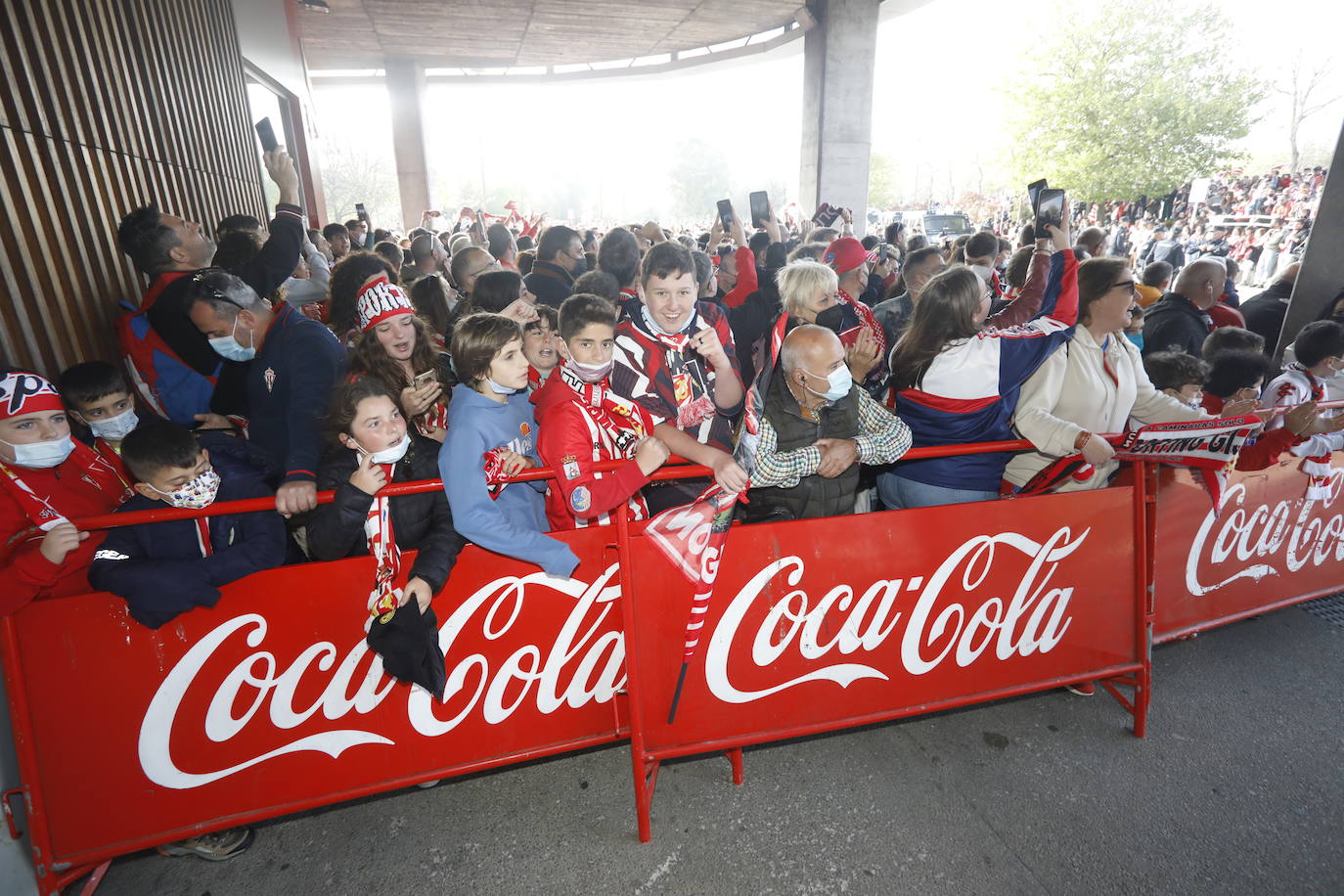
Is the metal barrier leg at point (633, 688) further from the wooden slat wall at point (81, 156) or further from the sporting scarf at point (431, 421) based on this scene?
the wooden slat wall at point (81, 156)

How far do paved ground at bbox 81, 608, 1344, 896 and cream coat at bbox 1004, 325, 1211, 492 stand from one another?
4.22 feet

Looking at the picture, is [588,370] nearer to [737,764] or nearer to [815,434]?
[815,434]

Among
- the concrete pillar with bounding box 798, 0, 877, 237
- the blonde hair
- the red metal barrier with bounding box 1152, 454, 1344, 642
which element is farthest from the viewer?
the concrete pillar with bounding box 798, 0, 877, 237

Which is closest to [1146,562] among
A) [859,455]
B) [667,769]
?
[859,455]

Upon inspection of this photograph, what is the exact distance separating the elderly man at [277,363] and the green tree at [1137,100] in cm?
2754

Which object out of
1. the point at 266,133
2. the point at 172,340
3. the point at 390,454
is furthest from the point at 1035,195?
the point at 266,133

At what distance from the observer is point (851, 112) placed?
17.0 m

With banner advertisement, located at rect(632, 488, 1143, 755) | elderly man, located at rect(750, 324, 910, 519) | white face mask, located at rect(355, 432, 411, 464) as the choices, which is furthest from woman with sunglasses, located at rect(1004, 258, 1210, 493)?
white face mask, located at rect(355, 432, 411, 464)

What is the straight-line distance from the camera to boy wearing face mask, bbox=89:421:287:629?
92.4 inches

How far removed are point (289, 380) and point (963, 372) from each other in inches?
127

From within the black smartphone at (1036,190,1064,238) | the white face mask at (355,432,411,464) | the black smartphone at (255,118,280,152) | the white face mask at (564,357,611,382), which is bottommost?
the white face mask at (355,432,411,464)

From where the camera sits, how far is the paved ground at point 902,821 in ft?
8.46

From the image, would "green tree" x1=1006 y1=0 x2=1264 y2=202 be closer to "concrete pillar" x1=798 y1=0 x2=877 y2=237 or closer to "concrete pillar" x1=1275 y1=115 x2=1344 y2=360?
"concrete pillar" x1=798 y1=0 x2=877 y2=237

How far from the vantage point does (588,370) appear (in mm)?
2932
